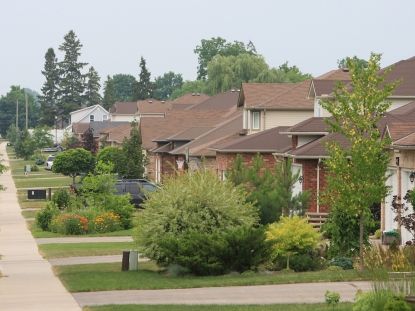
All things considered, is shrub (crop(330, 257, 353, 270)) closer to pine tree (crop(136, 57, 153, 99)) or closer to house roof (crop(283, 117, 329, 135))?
house roof (crop(283, 117, 329, 135))

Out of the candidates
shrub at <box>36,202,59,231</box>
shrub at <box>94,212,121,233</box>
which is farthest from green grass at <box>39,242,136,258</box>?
shrub at <box>36,202,59,231</box>

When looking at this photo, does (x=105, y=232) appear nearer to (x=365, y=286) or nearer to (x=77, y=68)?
(x=365, y=286)

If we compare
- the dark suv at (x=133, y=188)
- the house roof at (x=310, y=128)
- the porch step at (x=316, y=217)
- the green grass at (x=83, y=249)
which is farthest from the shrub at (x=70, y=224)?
the porch step at (x=316, y=217)

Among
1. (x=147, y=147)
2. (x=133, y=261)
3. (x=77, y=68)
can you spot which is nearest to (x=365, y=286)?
(x=133, y=261)

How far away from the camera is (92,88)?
18600cm

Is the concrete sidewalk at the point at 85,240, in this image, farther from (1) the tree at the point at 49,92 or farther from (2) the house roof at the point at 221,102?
(1) the tree at the point at 49,92

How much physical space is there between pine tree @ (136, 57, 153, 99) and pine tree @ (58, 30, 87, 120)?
49.0 feet

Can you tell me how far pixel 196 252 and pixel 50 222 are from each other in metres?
20.4

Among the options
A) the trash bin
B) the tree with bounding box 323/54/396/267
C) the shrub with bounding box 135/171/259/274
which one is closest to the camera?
the tree with bounding box 323/54/396/267

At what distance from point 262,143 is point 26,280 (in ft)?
85.1

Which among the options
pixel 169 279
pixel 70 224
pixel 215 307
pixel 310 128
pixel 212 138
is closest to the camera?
pixel 215 307

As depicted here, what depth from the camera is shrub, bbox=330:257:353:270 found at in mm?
24297

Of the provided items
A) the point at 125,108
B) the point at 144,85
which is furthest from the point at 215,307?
the point at 144,85

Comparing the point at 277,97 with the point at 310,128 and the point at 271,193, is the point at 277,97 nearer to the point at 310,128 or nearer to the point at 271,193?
the point at 310,128
